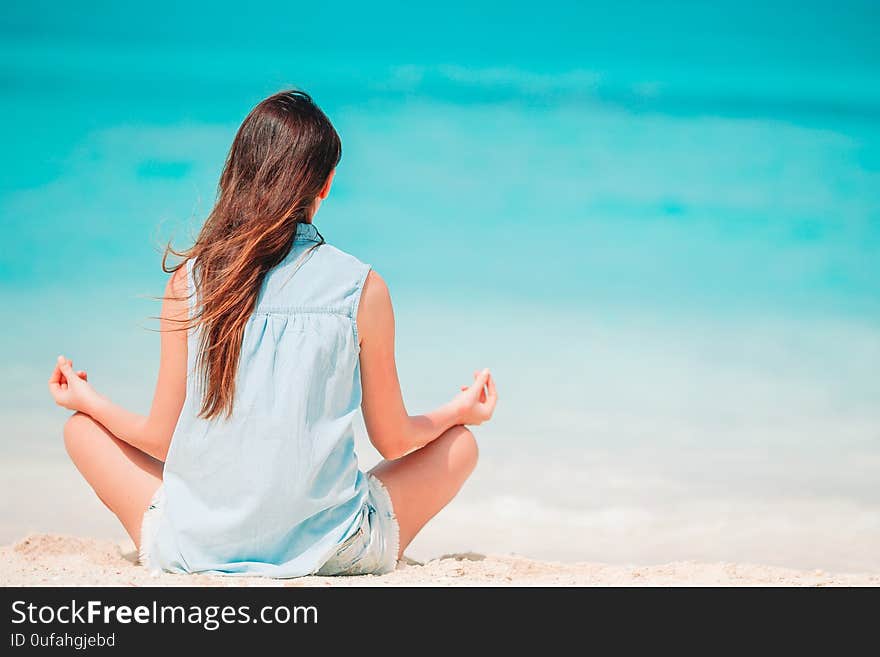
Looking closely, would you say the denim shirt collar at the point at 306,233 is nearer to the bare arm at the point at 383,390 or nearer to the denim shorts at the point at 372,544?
the bare arm at the point at 383,390

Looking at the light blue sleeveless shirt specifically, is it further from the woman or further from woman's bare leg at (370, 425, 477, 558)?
woman's bare leg at (370, 425, 477, 558)

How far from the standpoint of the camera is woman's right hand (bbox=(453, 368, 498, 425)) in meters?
2.04

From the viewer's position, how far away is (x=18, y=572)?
1744 mm

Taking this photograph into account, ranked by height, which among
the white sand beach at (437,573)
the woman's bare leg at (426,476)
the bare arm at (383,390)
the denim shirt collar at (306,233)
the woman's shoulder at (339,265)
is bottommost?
the white sand beach at (437,573)

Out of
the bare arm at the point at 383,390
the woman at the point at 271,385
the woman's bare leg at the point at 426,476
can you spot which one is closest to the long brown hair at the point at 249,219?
the woman at the point at 271,385

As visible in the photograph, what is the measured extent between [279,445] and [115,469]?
433 millimetres

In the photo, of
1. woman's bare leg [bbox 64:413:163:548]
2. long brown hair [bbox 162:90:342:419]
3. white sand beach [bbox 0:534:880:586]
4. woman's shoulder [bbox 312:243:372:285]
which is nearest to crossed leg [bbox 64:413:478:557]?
woman's bare leg [bbox 64:413:163:548]

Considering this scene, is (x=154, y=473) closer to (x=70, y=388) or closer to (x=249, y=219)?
(x=70, y=388)

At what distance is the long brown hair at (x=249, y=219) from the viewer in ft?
5.49

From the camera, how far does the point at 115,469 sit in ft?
6.22

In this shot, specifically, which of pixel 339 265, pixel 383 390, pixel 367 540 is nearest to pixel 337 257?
pixel 339 265

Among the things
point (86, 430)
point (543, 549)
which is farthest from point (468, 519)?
point (86, 430)

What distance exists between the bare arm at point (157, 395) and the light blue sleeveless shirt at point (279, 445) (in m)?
0.05
